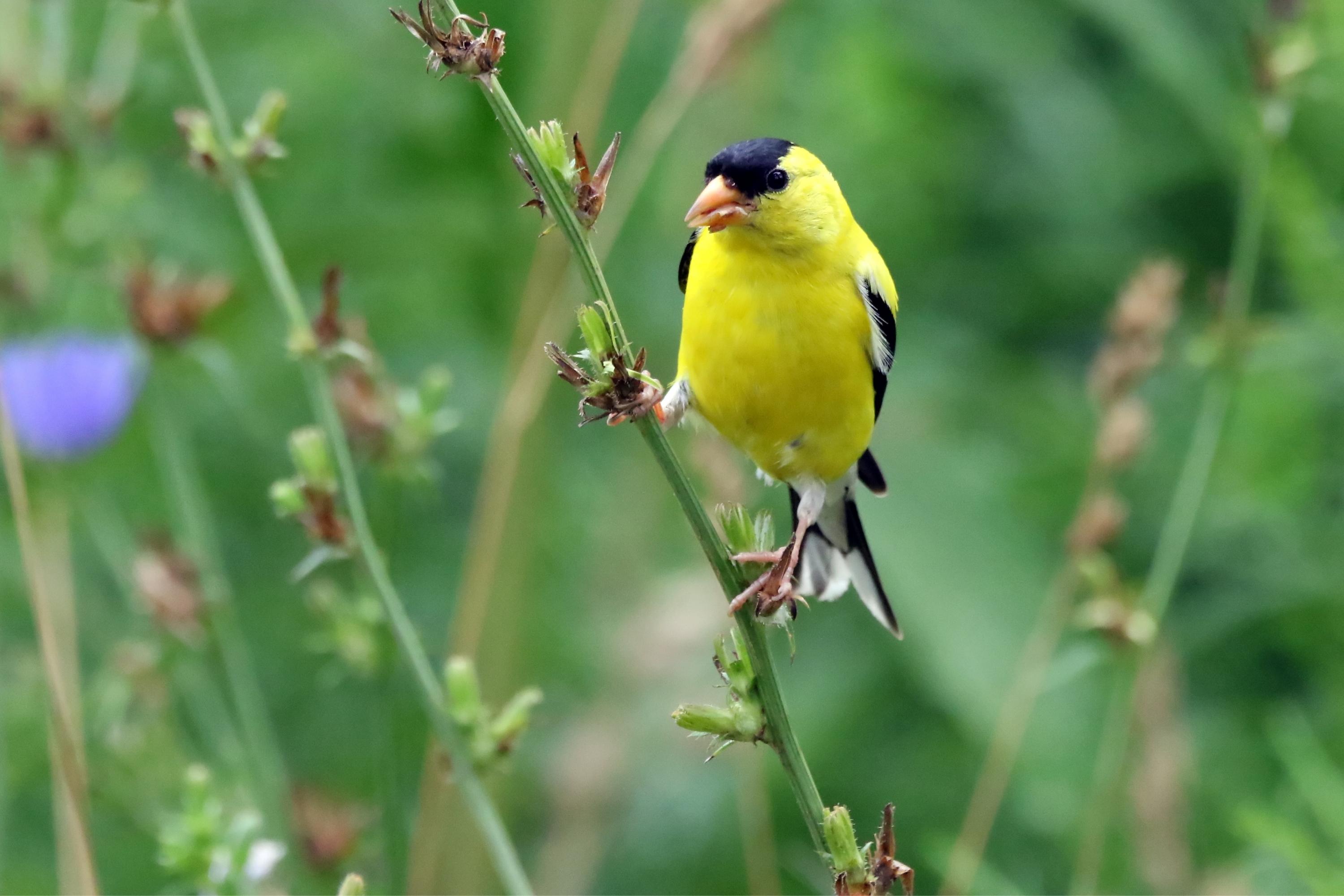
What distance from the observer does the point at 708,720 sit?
1.15 meters

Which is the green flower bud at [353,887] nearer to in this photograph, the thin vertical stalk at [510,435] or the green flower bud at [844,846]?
the green flower bud at [844,846]

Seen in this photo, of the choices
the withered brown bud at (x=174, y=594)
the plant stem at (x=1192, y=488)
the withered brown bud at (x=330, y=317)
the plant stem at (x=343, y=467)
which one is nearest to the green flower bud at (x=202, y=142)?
the plant stem at (x=343, y=467)

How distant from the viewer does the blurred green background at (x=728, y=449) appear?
8.07 feet

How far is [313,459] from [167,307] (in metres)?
0.56

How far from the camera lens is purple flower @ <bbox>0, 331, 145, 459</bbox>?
2223 mm

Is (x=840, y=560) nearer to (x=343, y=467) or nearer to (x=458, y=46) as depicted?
(x=343, y=467)

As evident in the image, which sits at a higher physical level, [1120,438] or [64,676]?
[1120,438]

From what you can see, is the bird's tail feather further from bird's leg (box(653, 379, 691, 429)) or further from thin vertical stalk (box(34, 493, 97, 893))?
thin vertical stalk (box(34, 493, 97, 893))

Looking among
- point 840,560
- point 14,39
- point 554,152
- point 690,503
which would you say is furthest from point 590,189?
point 14,39

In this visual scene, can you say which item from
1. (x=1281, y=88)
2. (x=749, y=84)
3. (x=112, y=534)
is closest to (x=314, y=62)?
(x=749, y=84)

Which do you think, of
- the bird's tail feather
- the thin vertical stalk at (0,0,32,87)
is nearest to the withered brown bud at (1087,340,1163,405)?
the bird's tail feather

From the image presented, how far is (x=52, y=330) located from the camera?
237 centimetres

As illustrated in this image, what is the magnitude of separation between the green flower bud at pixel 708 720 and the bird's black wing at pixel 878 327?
1109 millimetres

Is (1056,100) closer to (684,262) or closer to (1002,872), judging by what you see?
(684,262)
